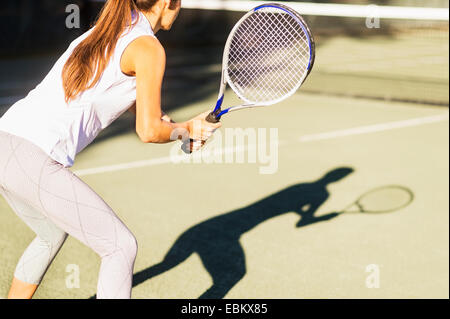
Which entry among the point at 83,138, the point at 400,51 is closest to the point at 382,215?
the point at 83,138

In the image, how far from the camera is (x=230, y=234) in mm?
5566

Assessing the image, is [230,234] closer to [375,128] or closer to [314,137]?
[314,137]

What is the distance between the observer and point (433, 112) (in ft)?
36.7

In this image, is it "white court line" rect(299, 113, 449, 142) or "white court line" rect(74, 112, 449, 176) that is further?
"white court line" rect(299, 113, 449, 142)

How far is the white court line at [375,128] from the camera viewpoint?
30.1ft

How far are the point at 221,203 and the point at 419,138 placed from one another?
409cm

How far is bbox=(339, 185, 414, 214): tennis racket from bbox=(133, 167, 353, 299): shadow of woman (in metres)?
0.31

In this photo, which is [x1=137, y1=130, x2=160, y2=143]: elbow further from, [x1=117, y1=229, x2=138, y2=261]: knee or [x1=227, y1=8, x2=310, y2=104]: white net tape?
[x1=227, y1=8, x2=310, y2=104]: white net tape

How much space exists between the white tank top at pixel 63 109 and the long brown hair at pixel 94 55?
0.08 ft

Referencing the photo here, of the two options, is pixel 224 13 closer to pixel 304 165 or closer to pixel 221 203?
pixel 304 165

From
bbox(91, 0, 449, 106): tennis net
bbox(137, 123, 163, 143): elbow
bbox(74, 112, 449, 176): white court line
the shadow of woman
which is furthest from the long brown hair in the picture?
bbox(91, 0, 449, 106): tennis net

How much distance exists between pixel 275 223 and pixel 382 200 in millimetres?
1381

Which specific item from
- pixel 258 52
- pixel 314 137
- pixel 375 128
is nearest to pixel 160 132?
pixel 258 52

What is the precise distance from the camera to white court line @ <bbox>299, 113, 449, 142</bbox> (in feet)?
30.1
